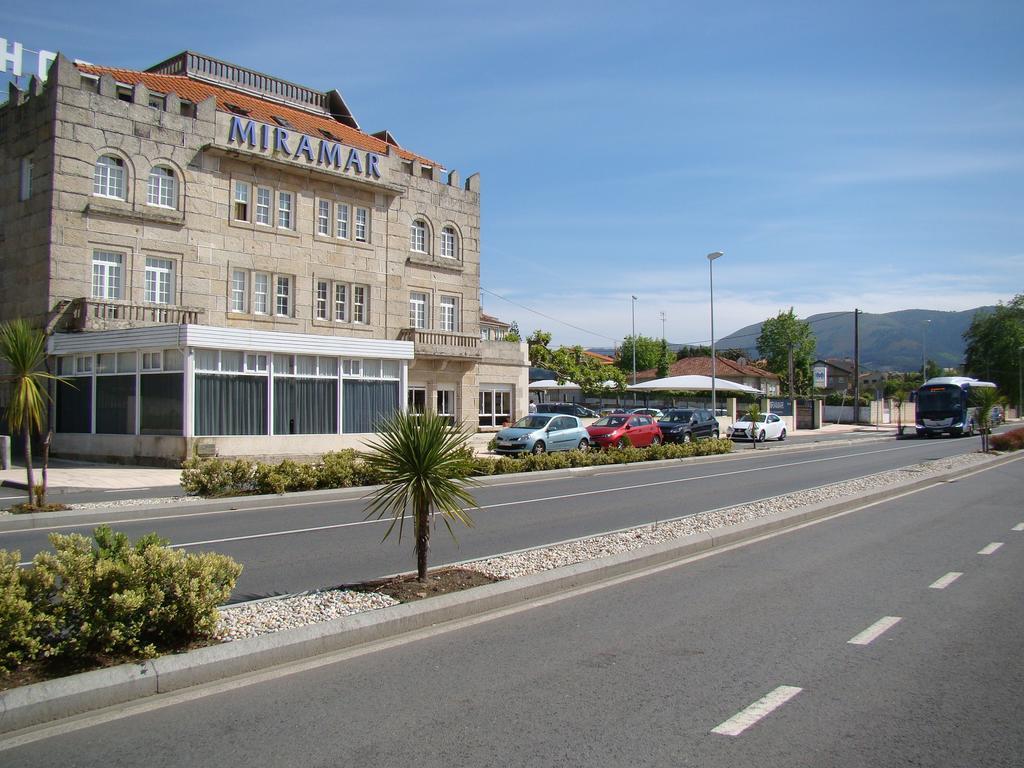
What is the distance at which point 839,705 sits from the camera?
5.14m

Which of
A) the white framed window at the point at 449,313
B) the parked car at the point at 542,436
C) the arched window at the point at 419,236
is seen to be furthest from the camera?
the white framed window at the point at 449,313

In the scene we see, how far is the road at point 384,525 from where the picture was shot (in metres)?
9.66

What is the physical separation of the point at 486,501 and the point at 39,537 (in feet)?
25.5

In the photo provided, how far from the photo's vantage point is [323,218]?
33031mm

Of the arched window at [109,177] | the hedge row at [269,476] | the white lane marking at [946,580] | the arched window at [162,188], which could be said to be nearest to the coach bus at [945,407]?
the hedge row at [269,476]

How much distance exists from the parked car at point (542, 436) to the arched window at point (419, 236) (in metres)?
12.0

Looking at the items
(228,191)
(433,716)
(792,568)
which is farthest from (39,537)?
(228,191)

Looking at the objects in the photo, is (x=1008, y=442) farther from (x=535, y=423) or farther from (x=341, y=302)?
(x=341, y=302)

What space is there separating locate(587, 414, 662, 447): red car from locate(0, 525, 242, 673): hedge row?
24938 millimetres

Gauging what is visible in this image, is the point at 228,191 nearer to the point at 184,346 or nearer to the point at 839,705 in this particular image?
the point at 184,346

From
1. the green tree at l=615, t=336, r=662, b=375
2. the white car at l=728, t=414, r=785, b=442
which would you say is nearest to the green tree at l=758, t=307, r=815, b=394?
the green tree at l=615, t=336, r=662, b=375

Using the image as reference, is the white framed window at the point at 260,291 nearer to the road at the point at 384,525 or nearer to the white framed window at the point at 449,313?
the white framed window at the point at 449,313

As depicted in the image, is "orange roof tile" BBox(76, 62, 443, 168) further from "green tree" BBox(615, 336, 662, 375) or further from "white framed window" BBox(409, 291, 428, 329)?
"green tree" BBox(615, 336, 662, 375)

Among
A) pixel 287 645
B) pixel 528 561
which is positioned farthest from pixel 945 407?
pixel 287 645
